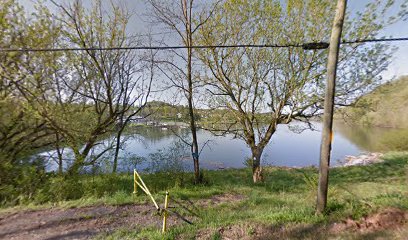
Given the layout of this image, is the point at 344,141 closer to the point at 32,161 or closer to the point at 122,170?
→ the point at 122,170

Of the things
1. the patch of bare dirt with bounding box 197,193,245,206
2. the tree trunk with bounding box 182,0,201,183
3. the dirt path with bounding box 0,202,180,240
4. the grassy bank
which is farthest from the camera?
the tree trunk with bounding box 182,0,201,183

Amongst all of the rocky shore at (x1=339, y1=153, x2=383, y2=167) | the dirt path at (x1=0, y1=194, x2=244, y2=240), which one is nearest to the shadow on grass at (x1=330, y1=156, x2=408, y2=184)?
the rocky shore at (x1=339, y1=153, x2=383, y2=167)

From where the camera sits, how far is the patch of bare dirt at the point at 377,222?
152 inches

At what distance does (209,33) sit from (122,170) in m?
9.55

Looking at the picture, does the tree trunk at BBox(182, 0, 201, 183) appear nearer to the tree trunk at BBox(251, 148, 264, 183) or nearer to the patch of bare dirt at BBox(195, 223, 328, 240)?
the tree trunk at BBox(251, 148, 264, 183)

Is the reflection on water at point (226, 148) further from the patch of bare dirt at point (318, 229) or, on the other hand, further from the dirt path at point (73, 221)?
the patch of bare dirt at point (318, 229)

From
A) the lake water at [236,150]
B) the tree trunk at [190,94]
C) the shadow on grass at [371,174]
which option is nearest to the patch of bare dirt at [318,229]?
the tree trunk at [190,94]

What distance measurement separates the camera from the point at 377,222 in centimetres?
398

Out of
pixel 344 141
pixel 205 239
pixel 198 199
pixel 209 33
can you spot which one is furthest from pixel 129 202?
pixel 344 141

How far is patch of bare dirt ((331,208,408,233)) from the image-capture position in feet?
12.7

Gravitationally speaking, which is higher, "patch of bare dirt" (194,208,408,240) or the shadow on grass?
"patch of bare dirt" (194,208,408,240)

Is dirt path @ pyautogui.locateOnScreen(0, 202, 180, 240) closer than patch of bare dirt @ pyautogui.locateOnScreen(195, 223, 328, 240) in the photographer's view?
No

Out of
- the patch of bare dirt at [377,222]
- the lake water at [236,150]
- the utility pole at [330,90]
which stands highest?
the utility pole at [330,90]

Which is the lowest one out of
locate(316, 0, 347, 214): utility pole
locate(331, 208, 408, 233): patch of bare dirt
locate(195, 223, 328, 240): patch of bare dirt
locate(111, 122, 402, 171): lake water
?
locate(111, 122, 402, 171): lake water
